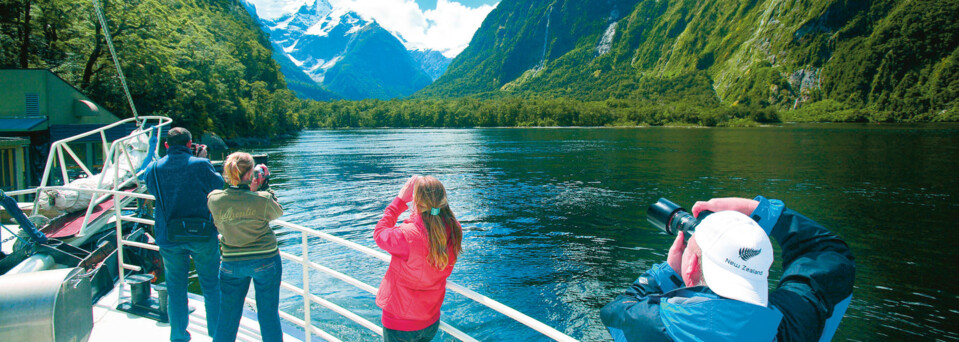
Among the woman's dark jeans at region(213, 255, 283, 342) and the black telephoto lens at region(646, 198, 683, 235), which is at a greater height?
the black telephoto lens at region(646, 198, 683, 235)

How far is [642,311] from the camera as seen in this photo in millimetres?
1796

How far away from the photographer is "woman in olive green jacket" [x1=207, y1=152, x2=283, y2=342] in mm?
3316

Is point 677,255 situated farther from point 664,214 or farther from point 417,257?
point 417,257

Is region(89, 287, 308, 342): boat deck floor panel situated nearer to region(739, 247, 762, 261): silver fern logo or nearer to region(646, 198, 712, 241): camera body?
region(646, 198, 712, 241): camera body

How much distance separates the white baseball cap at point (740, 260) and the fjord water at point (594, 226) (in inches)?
278

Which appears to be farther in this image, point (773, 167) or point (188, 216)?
point (773, 167)

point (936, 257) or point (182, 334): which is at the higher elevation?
point (182, 334)

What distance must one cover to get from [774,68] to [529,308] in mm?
223692

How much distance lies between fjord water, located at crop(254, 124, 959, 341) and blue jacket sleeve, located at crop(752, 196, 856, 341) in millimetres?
6840

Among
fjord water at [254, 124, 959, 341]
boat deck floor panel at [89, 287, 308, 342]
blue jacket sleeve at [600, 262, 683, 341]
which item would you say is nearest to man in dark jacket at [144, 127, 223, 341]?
boat deck floor panel at [89, 287, 308, 342]

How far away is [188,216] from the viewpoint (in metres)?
3.77

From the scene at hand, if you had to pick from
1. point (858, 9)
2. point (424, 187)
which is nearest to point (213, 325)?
point (424, 187)

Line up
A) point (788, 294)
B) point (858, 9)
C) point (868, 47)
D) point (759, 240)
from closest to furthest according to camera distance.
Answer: point (759, 240)
point (788, 294)
point (868, 47)
point (858, 9)

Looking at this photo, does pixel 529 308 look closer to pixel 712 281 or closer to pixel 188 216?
pixel 188 216
